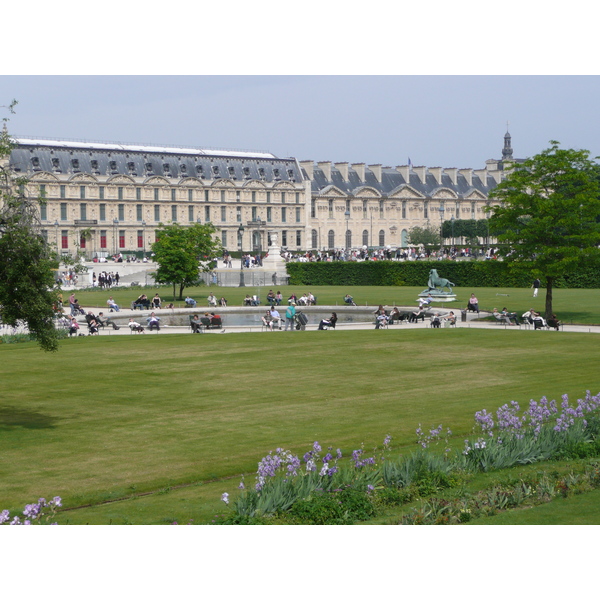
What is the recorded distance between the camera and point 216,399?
21812mm

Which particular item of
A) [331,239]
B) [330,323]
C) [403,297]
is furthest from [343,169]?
[330,323]

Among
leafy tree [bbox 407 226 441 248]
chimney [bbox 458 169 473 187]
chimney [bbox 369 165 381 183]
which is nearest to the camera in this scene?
leafy tree [bbox 407 226 441 248]

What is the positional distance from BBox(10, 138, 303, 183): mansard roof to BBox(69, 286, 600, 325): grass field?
151ft

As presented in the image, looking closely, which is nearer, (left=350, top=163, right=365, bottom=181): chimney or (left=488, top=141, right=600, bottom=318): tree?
(left=488, top=141, right=600, bottom=318): tree

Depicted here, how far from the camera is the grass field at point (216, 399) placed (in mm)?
14852

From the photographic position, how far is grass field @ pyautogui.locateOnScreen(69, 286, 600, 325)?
159 feet

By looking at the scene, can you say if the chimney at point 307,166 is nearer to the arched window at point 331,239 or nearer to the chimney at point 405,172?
the arched window at point 331,239

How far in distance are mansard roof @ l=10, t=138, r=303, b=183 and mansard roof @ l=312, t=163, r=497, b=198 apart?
548 centimetres

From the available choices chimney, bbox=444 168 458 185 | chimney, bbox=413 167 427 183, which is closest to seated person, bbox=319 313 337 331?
chimney, bbox=413 167 427 183

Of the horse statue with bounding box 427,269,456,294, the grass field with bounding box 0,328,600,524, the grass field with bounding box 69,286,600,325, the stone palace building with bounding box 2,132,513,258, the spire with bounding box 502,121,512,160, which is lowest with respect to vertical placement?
the grass field with bounding box 0,328,600,524

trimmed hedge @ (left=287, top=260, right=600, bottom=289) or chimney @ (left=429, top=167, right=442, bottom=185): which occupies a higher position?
chimney @ (left=429, top=167, right=442, bottom=185)

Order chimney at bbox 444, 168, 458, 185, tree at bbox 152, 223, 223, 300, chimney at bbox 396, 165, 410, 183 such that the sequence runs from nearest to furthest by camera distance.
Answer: tree at bbox 152, 223, 223, 300 → chimney at bbox 396, 165, 410, 183 → chimney at bbox 444, 168, 458, 185

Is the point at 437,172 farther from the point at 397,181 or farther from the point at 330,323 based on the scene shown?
the point at 330,323

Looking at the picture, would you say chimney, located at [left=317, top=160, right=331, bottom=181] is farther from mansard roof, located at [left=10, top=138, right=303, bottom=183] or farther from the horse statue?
the horse statue
